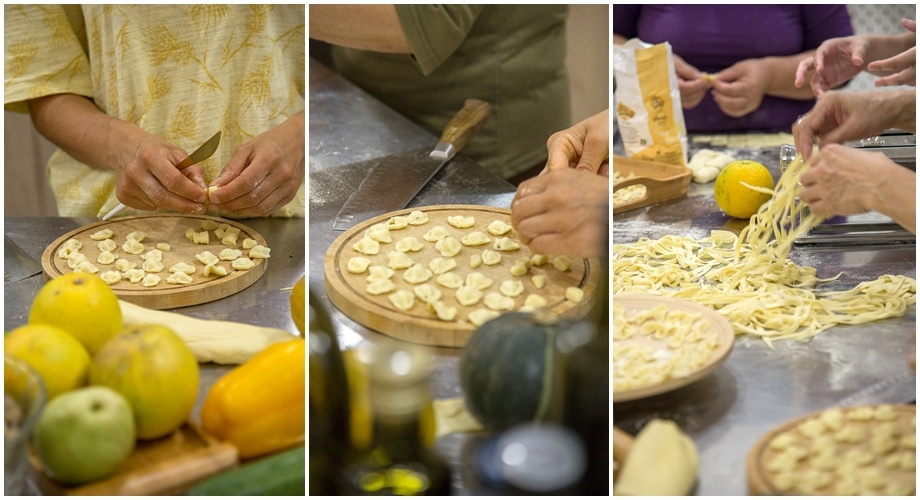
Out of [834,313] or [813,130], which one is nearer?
[834,313]

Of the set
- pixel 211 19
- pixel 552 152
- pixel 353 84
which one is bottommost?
pixel 353 84

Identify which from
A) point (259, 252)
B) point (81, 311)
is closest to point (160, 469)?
point (81, 311)

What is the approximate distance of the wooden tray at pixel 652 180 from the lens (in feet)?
6.59

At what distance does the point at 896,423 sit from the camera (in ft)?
3.43

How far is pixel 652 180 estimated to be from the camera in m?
2.01

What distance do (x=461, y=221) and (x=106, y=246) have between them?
0.66 m

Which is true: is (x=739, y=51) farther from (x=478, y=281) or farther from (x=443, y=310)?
(x=443, y=310)

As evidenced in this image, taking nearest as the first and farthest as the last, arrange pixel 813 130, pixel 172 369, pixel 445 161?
pixel 172 369 → pixel 813 130 → pixel 445 161

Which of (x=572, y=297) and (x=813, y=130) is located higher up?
(x=813, y=130)

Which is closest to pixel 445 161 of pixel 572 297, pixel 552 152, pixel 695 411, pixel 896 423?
pixel 552 152

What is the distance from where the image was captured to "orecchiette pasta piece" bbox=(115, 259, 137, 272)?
1475mm

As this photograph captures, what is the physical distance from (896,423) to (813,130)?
72 centimetres

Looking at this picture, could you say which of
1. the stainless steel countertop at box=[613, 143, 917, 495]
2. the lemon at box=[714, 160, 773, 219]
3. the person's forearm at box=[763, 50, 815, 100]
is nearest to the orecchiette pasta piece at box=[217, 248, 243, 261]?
the stainless steel countertop at box=[613, 143, 917, 495]

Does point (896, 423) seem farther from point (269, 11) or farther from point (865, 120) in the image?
point (269, 11)
